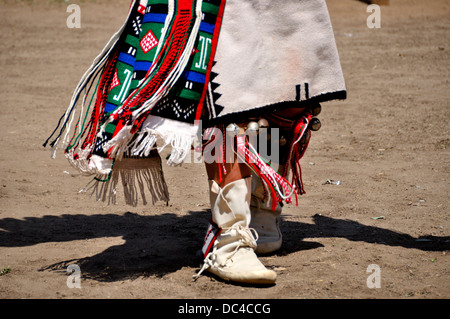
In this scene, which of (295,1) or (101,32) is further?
(101,32)

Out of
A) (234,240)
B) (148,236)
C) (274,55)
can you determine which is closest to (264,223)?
(234,240)

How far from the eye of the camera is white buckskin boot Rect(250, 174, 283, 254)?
3166mm

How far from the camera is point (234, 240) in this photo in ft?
9.20

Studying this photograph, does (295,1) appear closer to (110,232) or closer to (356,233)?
(356,233)

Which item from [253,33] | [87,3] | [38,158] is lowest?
[38,158]

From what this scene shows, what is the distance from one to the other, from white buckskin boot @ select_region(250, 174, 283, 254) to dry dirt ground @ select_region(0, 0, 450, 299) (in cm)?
8

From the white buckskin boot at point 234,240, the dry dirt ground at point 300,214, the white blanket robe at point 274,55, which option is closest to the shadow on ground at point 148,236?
the dry dirt ground at point 300,214

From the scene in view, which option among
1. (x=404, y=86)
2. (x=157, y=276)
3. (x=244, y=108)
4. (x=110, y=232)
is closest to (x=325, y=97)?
(x=244, y=108)

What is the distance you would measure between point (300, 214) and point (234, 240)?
3.73 feet

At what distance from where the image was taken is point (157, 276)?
293 centimetres

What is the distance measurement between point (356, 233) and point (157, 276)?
1.20 metres

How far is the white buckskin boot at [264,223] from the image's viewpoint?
10.4 ft

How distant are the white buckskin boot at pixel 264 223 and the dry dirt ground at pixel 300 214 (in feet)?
0.26

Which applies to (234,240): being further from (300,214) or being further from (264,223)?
(300,214)
